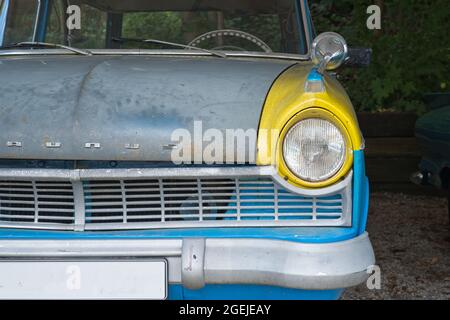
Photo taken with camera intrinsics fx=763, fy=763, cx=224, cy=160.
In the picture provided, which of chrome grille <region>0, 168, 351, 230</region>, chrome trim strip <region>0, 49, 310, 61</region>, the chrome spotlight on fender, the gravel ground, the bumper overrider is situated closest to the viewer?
the bumper overrider

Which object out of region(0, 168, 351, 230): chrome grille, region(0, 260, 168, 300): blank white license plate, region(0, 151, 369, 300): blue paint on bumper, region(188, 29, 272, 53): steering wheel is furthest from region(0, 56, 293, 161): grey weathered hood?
region(188, 29, 272, 53): steering wheel

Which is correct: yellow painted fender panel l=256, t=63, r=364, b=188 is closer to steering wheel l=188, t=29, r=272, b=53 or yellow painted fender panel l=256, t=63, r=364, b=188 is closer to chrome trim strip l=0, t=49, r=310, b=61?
chrome trim strip l=0, t=49, r=310, b=61

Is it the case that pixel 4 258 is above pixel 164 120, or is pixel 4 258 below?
below

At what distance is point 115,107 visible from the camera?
2.67m

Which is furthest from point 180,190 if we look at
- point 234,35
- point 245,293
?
point 234,35

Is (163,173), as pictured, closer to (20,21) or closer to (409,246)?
(20,21)

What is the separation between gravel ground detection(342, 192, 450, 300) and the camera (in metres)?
4.42

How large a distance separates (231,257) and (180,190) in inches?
12.0

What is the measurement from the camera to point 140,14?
398 cm

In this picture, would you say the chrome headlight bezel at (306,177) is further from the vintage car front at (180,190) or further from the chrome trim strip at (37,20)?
the chrome trim strip at (37,20)

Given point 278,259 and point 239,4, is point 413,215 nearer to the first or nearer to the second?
point 239,4

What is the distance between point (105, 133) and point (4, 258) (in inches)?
21.2

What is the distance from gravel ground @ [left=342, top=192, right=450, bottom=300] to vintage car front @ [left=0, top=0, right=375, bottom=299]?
5.94 ft
